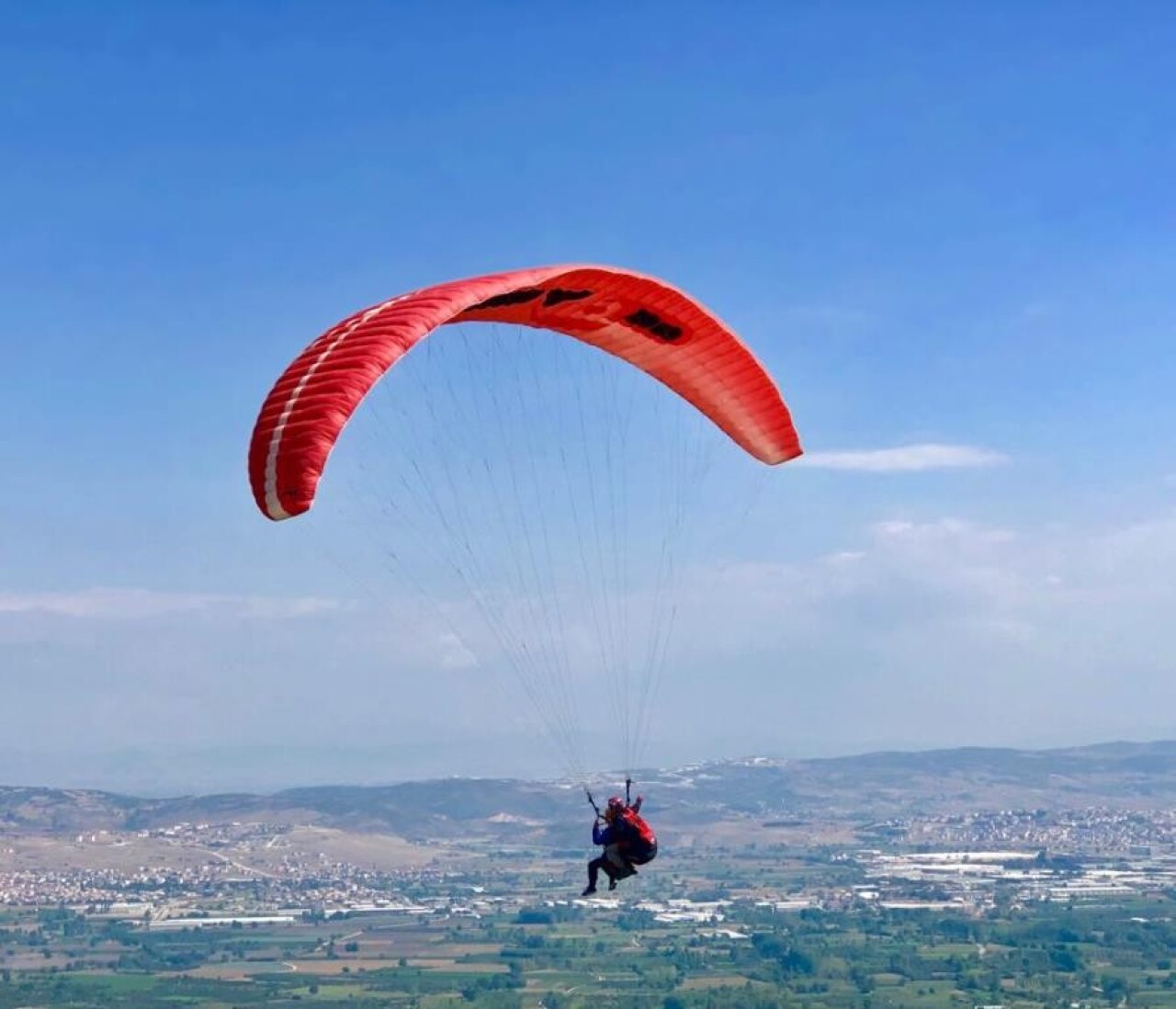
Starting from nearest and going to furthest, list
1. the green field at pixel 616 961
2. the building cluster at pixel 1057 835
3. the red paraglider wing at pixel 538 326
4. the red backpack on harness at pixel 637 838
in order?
the red paraglider wing at pixel 538 326 < the red backpack on harness at pixel 637 838 < the green field at pixel 616 961 < the building cluster at pixel 1057 835

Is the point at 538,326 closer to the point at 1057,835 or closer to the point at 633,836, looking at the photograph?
the point at 633,836

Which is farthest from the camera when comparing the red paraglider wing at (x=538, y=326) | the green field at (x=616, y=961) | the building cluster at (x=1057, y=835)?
the building cluster at (x=1057, y=835)

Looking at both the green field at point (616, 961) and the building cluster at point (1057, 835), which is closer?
the green field at point (616, 961)

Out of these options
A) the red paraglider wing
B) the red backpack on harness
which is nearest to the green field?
the red paraglider wing

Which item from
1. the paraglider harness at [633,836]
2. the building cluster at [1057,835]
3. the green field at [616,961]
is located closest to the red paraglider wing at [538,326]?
the paraglider harness at [633,836]

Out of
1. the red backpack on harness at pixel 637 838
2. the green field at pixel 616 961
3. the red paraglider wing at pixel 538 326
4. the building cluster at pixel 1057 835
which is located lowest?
the green field at pixel 616 961

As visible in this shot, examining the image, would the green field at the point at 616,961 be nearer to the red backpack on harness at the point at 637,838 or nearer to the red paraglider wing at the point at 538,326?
the red paraglider wing at the point at 538,326

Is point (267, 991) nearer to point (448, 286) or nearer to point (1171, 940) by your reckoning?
point (1171, 940)

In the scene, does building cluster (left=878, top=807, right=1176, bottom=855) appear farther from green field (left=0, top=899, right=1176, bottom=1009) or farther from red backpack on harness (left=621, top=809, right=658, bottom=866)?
red backpack on harness (left=621, top=809, right=658, bottom=866)
